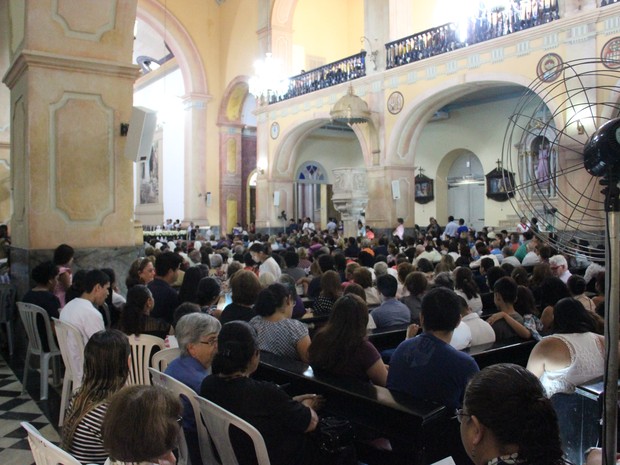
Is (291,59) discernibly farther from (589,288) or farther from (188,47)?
(589,288)

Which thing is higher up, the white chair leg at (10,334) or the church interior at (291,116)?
the church interior at (291,116)

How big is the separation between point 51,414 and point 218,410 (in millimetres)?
2643

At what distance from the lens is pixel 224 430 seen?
217 cm

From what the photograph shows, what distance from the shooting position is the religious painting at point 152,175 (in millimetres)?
24047

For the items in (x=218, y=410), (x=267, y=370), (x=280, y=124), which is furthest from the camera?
(x=280, y=124)

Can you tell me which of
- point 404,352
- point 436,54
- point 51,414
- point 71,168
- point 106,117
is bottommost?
point 51,414

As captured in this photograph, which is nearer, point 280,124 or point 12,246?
point 12,246

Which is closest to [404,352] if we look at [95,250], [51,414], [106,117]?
[51,414]

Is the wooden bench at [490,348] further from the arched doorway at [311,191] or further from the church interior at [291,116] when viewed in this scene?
the arched doorway at [311,191]

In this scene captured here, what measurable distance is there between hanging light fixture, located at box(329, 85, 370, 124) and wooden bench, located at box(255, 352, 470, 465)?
1138 centimetres

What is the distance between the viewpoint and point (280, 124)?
18.0 meters

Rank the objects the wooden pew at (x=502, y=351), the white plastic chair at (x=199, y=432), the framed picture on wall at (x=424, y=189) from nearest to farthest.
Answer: the white plastic chair at (x=199, y=432) < the wooden pew at (x=502, y=351) < the framed picture on wall at (x=424, y=189)

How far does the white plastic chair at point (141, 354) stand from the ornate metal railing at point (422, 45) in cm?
1092

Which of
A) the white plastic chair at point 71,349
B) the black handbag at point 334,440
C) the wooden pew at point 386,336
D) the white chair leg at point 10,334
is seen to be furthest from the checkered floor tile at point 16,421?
the wooden pew at point 386,336
